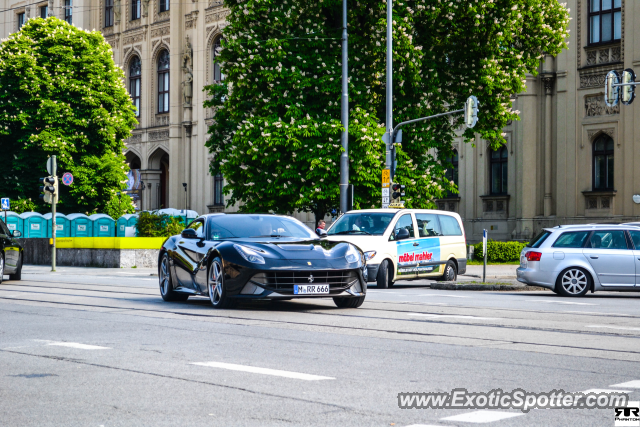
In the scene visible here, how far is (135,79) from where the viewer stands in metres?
63.4

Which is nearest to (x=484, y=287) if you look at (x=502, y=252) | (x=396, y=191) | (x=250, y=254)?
(x=396, y=191)

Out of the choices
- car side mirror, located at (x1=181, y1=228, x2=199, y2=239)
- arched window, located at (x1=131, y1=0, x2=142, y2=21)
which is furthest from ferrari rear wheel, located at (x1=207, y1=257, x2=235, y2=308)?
arched window, located at (x1=131, y1=0, x2=142, y2=21)

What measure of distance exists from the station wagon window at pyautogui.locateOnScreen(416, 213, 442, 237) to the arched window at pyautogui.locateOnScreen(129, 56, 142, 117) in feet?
142

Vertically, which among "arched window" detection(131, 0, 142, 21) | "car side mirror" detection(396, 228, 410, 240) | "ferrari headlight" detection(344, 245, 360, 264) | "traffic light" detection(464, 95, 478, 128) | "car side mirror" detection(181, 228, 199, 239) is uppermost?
"arched window" detection(131, 0, 142, 21)

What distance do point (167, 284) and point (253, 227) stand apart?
209cm

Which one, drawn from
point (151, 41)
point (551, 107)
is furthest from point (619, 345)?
point (151, 41)

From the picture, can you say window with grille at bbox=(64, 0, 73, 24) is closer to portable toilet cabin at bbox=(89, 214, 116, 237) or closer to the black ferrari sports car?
portable toilet cabin at bbox=(89, 214, 116, 237)

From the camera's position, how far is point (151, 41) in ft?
202

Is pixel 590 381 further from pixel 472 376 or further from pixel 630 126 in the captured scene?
pixel 630 126

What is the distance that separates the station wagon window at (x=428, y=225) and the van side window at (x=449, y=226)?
214 millimetres

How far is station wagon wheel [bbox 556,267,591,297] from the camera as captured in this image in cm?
1836

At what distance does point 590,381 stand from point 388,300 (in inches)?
361

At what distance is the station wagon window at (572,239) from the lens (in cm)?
1848

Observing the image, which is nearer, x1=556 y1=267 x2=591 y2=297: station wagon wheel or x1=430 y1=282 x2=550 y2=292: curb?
x1=556 y1=267 x2=591 y2=297: station wagon wheel
